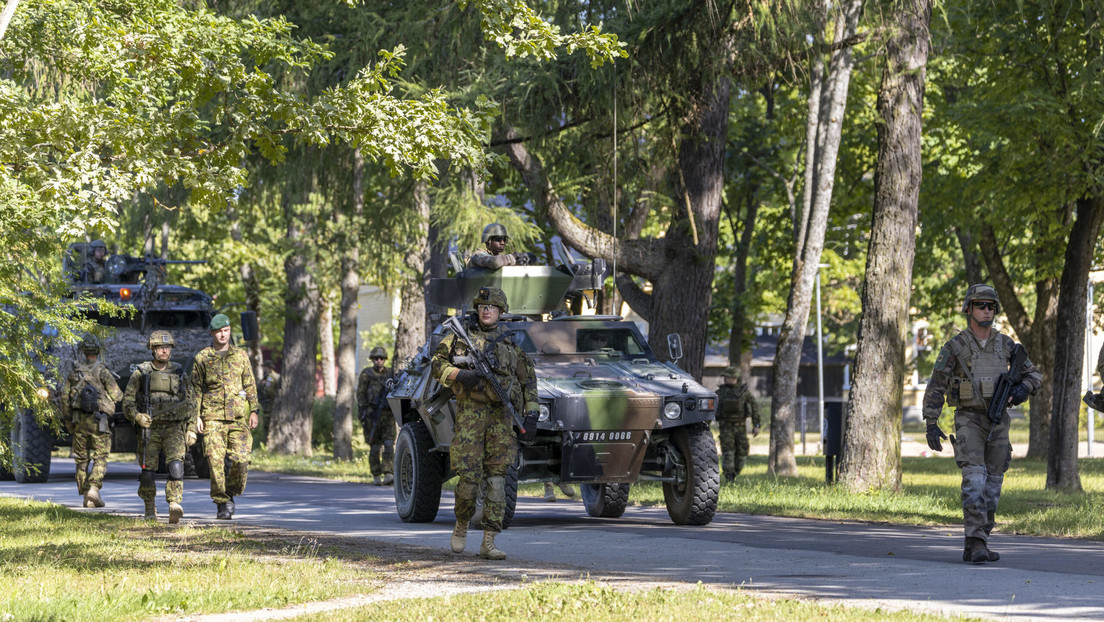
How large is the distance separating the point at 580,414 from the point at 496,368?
2.20 metres

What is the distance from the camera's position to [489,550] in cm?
1046

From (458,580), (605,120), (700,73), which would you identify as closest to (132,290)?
(605,120)

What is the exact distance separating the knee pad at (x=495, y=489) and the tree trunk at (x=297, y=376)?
1980 cm

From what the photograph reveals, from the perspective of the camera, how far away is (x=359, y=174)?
23328mm

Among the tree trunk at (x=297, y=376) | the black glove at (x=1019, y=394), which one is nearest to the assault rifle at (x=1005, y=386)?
the black glove at (x=1019, y=394)

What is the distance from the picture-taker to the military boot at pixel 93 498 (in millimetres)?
16125

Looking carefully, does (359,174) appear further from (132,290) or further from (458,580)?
(458,580)

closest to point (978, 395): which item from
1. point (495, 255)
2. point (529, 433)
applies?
point (529, 433)

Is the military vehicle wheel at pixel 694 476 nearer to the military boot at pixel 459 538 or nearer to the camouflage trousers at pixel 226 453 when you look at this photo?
the military boot at pixel 459 538

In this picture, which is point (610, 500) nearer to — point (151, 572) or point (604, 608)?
point (151, 572)

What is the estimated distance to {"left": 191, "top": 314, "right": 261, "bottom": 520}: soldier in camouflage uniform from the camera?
13.6 metres

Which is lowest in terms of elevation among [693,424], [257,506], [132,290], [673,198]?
[257,506]

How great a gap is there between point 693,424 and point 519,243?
28.6ft

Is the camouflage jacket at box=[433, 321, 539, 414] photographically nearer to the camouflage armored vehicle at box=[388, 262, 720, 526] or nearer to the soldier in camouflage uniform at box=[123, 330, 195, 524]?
the camouflage armored vehicle at box=[388, 262, 720, 526]
